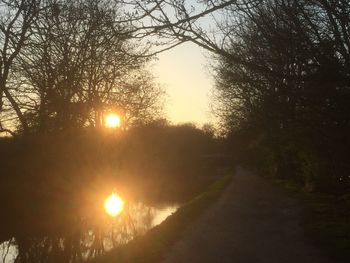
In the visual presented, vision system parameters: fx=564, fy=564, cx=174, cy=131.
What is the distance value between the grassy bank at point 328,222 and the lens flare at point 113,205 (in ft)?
29.5

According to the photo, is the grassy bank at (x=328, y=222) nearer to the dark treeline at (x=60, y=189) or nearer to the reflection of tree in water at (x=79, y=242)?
the reflection of tree in water at (x=79, y=242)

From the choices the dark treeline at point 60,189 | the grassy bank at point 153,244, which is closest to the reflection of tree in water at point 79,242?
the dark treeline at point 60,189

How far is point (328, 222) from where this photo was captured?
1858 cm

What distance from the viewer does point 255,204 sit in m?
25.3

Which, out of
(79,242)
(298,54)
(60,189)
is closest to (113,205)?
(60,189)

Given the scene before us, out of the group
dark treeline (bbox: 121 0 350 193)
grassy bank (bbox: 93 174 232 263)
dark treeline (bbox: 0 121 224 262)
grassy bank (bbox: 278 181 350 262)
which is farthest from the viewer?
dark treeline (bbox: 0 121 224 262)

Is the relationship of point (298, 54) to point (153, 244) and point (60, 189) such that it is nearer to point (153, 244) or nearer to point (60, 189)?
point (153, 244)

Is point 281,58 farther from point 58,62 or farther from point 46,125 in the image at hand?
point 46,125

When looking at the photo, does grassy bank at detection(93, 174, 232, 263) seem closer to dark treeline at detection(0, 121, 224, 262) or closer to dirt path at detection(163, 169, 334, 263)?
dirt path at detection(163, 169, 334, 263)

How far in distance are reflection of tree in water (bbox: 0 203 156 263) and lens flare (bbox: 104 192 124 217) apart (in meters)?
2.57

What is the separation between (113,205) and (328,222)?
49.5ft

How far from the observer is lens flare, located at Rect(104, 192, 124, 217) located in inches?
1085

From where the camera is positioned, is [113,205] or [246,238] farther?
[113,205]

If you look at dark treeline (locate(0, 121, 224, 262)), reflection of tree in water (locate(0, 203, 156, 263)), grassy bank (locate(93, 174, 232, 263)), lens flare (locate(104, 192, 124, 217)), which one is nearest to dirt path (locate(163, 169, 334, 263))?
grassy bank (locate(93, 174, 232, 263))
